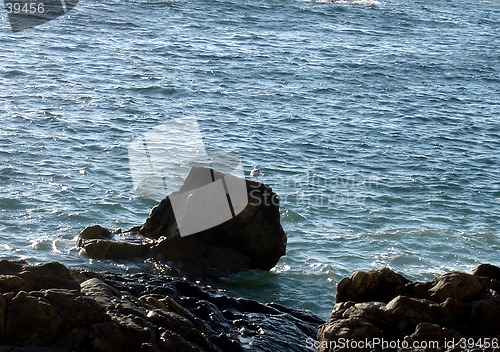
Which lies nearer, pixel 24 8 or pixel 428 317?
pixel 428 317

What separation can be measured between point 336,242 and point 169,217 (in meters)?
4.84

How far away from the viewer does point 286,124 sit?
2827cm

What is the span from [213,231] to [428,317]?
5905 millimetres

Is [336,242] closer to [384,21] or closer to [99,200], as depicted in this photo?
[99,200]

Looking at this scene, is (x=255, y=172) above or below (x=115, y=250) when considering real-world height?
below

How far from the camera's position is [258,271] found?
16156 millimetres

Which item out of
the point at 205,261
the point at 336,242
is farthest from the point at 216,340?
the point at 336,242

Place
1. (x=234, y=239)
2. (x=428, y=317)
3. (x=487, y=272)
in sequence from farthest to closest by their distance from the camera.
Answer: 1. (x=234, y=239)
2. (x=487, y=272)
3. (x=428, y=317)

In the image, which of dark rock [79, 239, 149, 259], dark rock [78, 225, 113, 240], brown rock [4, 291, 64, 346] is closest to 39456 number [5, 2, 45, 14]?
dark rock [78, 225, 113, 240]

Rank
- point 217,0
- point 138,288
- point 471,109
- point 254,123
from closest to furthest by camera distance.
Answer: point 138,288 → point 254,123 → point 471,109 → point 217,0

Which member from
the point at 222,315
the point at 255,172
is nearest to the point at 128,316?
the point at 222,315
